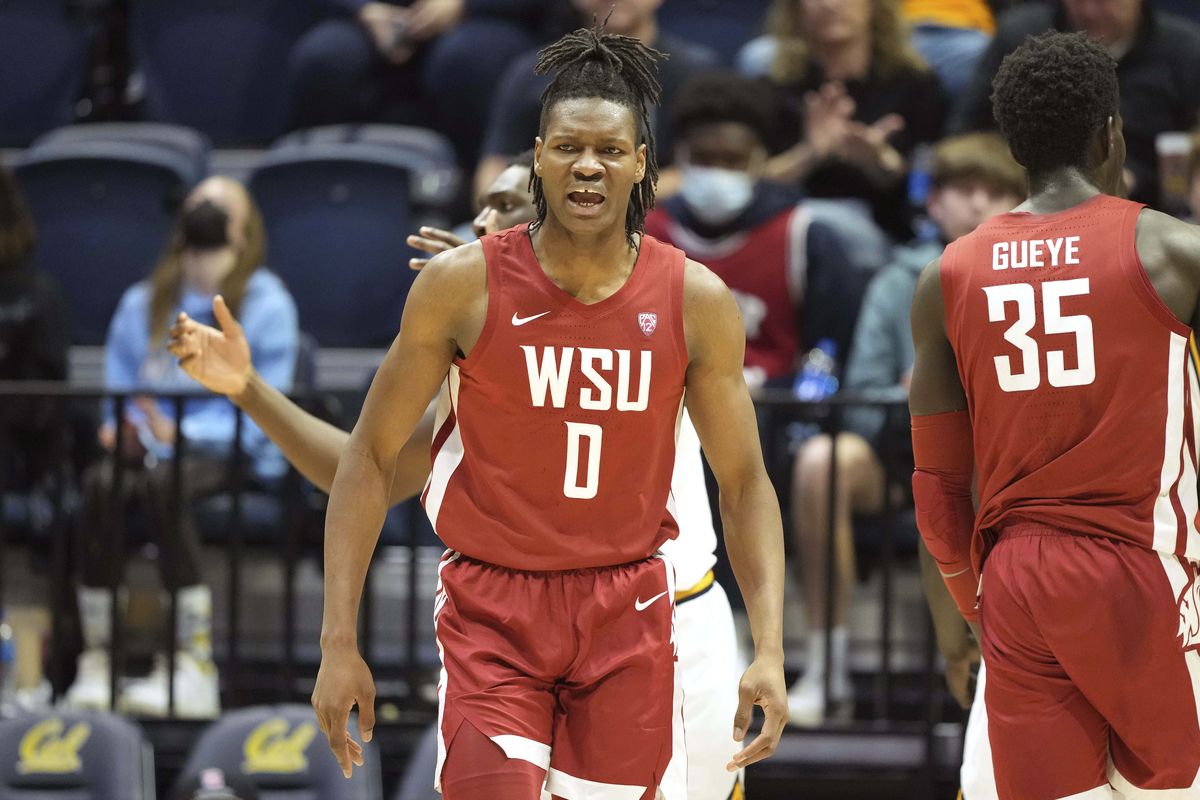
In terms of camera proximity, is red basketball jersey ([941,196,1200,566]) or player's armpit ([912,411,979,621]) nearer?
red basketball jersey ([941,196,1200,566])

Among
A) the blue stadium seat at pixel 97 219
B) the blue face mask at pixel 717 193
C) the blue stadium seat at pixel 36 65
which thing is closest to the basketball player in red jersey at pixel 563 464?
the blue face mask at pixel 717 193

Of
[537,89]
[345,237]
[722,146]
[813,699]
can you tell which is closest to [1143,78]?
[722,146]

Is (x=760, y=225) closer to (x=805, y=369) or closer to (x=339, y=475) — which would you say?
(x=805, y=369)

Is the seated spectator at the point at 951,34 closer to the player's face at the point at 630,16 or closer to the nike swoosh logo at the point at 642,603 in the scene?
the player's face at the point at 630,16

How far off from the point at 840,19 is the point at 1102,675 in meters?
4.31

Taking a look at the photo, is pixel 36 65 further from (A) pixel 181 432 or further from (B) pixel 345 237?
(A) pixel 181 432

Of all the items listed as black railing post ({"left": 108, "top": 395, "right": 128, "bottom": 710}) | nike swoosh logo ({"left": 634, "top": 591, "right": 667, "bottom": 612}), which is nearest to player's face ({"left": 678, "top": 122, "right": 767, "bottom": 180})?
black railing post ({"left": 108, "top": 395, "right": 128, "bottom": 710})

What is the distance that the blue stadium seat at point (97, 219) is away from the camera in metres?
7.86

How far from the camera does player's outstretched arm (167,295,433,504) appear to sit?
381 centimetres

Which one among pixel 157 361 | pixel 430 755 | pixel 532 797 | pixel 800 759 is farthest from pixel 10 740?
pixel 532 797

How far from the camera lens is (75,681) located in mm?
6301

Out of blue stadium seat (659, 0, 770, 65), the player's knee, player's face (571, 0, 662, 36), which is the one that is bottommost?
the player's knee

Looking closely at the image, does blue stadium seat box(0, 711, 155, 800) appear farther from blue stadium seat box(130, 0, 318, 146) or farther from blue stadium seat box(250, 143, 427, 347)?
blue stadium seat box(130, 0, 318, 146)

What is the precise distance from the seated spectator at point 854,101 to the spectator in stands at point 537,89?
1.29 feet
